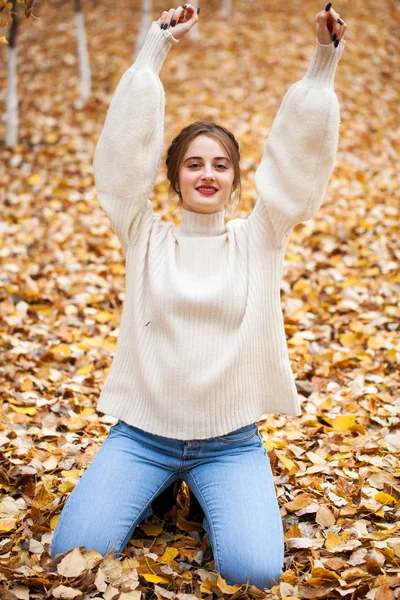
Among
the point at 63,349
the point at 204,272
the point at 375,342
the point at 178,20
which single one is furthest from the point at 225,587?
the point at 375,342

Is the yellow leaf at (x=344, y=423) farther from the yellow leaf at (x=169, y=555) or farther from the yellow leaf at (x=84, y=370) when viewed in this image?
the yellow leaf at (x=84, y=370)

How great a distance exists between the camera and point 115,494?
2.13m

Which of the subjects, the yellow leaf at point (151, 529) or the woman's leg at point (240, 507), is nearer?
the woman's leg at point (240, 507)

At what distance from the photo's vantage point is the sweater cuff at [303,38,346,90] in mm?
2090

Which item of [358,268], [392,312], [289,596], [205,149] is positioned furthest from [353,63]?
[289,596]

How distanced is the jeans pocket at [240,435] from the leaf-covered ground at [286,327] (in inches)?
14.8

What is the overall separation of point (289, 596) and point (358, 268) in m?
3.36

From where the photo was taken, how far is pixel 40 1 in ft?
41.2

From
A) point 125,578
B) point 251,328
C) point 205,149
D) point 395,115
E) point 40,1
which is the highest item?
point 40,1

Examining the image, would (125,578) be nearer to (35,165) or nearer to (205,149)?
(205,149)

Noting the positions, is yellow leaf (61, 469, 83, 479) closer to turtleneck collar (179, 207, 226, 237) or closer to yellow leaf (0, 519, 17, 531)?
yellow leaf (0, 519, 17, 531)

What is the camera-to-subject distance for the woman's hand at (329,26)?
2.02 m

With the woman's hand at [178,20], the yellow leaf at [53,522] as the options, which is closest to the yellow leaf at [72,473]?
the yellow leaf at [53,522]

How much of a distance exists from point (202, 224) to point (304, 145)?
1.54ft
